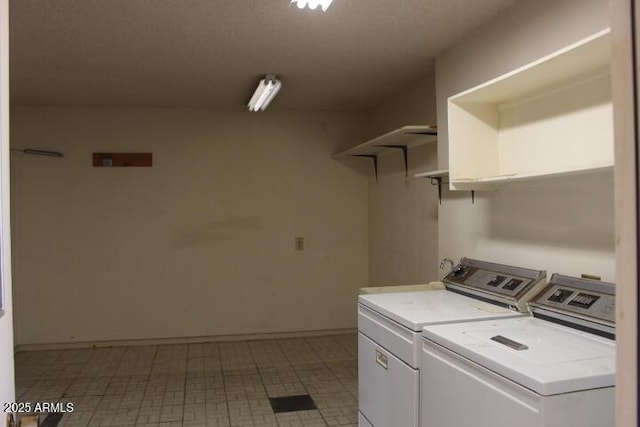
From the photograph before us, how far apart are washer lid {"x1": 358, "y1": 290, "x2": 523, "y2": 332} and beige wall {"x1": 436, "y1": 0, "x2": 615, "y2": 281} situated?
332 mm

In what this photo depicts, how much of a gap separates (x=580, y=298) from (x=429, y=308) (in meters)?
0.66

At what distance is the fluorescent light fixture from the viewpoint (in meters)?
3.76

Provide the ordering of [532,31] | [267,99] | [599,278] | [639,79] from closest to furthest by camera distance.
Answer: [639,79] < [599,278] < [532,31] < [267,99]

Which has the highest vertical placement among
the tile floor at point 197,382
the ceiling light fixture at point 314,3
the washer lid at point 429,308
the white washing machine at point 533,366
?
the ceiling light fixture at point 314,3

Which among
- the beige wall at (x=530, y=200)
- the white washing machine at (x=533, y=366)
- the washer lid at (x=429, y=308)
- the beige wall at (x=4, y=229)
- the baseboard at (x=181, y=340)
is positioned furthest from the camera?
the baseboard at (x=181, y=340)

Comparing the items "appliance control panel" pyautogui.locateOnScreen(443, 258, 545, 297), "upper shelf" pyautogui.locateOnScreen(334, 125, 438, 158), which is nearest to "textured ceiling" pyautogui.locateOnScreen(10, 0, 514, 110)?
"upper shelf" pyautogui.locateOnScreen(334, 125, 438, 158)

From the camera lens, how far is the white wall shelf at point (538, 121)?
75.0 inches

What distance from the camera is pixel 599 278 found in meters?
1.98

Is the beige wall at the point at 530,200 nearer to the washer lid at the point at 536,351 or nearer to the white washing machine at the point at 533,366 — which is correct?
the white washing machine at the point at 533,366

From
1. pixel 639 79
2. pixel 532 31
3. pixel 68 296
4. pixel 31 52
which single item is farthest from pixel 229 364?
pixel 639 79

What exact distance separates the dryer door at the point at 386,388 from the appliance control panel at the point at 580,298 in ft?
2.17

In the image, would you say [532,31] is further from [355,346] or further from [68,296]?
[68,296]

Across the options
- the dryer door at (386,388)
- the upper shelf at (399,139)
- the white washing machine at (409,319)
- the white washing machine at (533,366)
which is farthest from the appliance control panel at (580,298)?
the upper shelf at (399,139)

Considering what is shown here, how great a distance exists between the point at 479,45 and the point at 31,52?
2841 millimetres
